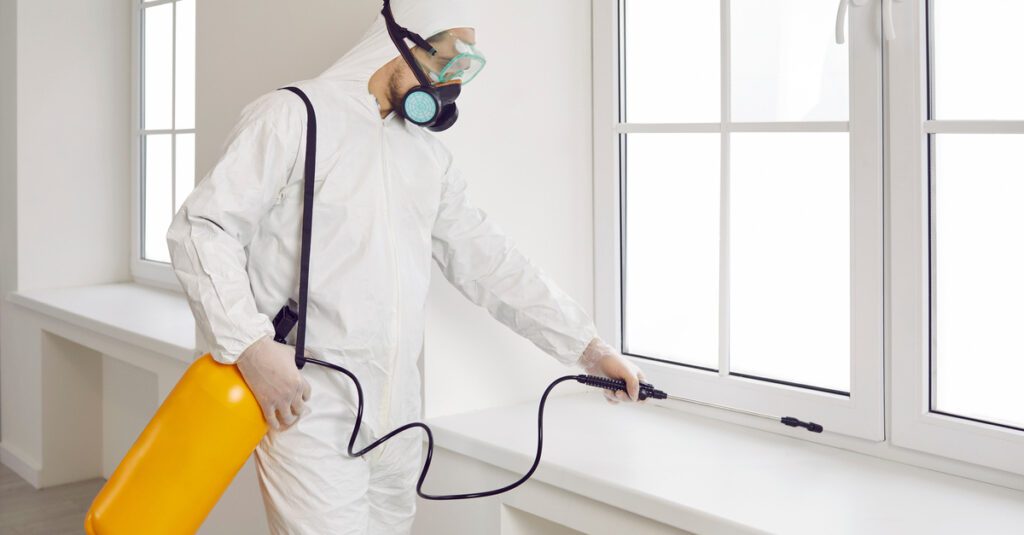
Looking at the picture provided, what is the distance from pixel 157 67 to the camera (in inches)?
156

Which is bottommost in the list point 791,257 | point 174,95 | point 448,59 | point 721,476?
point 721,476

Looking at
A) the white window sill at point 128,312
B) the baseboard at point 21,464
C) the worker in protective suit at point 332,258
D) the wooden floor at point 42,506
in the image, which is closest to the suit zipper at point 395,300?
the worker in protective suit at point 332,258

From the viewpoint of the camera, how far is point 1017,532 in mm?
1304

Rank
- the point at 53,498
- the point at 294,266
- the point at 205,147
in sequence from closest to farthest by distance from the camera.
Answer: the point at 294,266
the point at 205,147
the point at 53,498

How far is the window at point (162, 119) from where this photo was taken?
147 inches

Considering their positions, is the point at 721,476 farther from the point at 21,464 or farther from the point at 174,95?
the point at 21,464

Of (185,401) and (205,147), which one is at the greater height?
(205,147)

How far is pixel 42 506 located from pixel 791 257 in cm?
309

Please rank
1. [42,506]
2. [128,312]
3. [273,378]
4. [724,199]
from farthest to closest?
[42,506]
[128,312]
[724,199]
[273,378]

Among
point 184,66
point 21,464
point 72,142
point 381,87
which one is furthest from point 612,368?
point 21,464

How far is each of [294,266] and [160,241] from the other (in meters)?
2.67

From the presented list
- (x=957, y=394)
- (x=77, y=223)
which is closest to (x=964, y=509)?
(x=957, y=394)

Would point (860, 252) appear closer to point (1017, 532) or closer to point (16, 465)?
point (1017, 532)

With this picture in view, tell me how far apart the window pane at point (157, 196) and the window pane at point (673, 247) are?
241 centimetres
